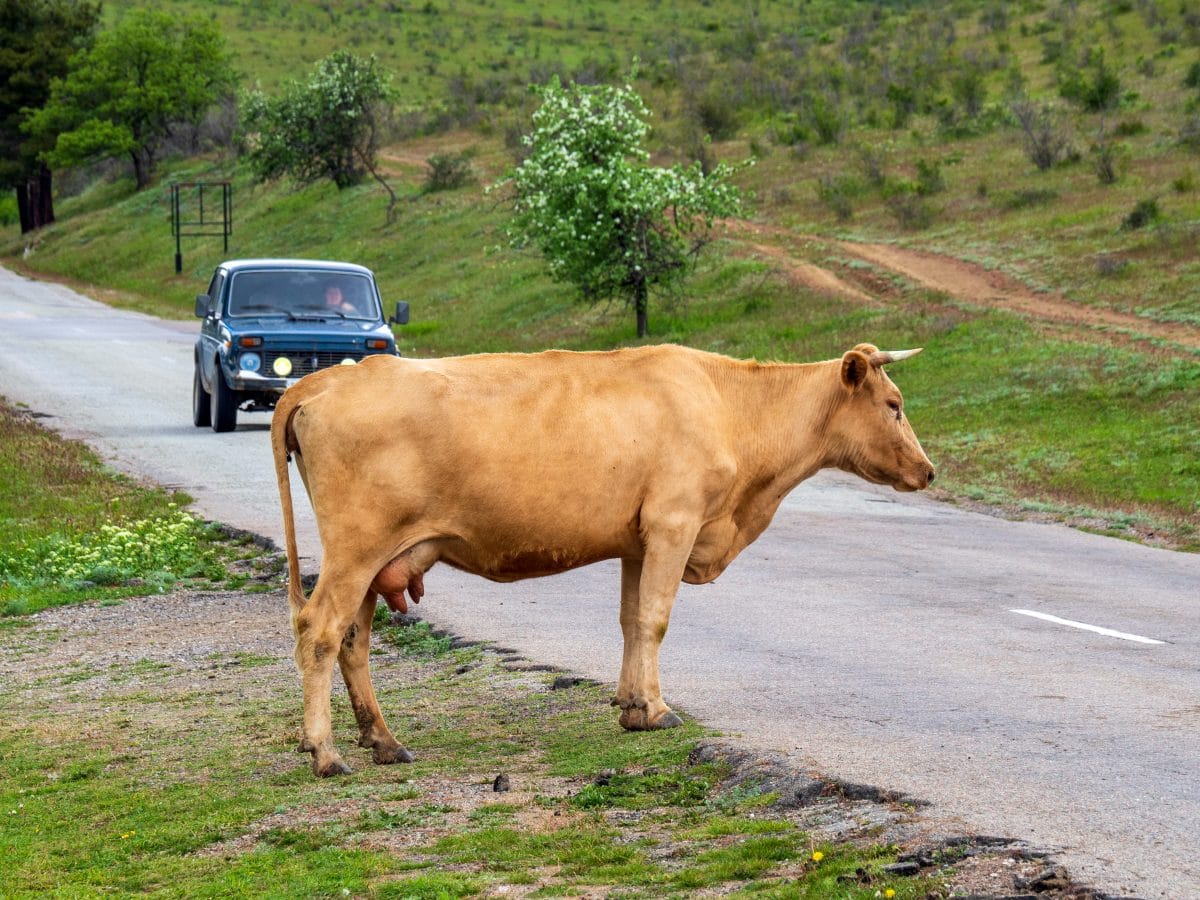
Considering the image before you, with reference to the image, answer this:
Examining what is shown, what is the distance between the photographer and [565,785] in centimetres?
732

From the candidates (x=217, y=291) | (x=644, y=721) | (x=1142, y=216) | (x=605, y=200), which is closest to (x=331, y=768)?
(x=644, y=721)

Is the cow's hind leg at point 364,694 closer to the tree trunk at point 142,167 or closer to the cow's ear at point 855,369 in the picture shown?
the cow's ear at point 855,369

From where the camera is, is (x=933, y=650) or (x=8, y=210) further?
(x=8, y=210)

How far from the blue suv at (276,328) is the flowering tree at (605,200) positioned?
917 centimetres

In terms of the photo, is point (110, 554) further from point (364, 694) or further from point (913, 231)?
point (913, 231)

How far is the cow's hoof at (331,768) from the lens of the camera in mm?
7727

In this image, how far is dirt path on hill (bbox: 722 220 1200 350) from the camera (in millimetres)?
26719

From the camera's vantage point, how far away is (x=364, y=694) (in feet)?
26.2

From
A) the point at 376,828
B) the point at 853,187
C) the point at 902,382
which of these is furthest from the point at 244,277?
the point at 853,187

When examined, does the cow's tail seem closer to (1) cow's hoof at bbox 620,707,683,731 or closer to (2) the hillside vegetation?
(1) cow's hoof at bbox 620,707,683,731

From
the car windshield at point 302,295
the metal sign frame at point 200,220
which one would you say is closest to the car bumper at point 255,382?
the car windshield at point 302,295

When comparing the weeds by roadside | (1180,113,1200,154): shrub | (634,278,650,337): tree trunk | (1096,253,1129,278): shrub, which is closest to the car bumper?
the weeds by roadside

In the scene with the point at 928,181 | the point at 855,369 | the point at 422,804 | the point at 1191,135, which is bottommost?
the point at 422,804

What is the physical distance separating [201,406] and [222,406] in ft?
3.90
